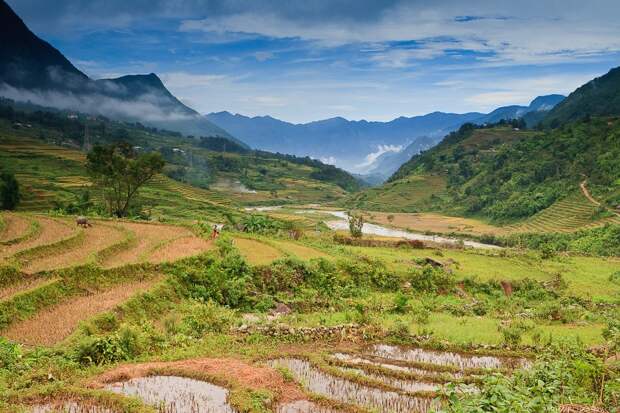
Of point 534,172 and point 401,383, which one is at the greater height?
point 534,172

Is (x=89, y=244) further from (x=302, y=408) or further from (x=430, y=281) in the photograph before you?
(x=430, y=281)

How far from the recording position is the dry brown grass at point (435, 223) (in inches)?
3713

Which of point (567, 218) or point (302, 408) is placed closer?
point (302, 408)

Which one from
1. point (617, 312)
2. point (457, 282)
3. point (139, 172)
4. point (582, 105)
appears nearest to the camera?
point (617, 312)

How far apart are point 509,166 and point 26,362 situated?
119216 mm

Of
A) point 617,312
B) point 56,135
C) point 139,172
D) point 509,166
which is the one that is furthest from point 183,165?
point 617,312

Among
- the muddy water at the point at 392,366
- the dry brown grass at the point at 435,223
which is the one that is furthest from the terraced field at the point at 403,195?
the muddy water at the point at 392,366

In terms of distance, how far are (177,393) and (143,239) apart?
15547mm

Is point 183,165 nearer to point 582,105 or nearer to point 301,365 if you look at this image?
point 582,105

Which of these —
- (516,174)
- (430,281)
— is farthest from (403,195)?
(430,281)

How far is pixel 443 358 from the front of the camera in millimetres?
16594

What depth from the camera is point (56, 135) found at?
472ft

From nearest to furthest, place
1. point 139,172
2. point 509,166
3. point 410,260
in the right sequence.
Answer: point 410,260, point 139,172, point 509,166

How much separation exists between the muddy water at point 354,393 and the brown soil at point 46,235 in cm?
1206
